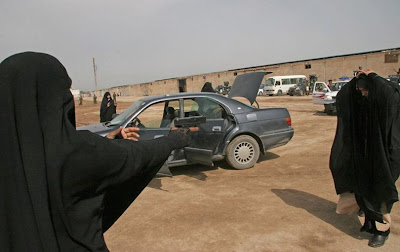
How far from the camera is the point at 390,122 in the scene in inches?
123

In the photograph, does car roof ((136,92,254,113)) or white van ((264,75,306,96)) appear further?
white van ((264,75,306,96))

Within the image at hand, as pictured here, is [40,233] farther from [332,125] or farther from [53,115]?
[332,125]

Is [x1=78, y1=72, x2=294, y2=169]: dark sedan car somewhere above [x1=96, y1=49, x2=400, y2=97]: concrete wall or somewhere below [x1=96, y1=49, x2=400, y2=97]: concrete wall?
below

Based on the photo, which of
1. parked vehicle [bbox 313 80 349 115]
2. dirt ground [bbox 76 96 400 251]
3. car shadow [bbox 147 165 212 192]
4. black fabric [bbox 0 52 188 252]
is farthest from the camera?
parked vehicle [bbox 313 80 349 115]

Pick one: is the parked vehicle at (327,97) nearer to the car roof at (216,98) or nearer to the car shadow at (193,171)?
the car roof at (216,98)

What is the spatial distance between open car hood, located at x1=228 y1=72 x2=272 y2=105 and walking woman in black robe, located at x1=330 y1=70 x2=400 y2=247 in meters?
4.00

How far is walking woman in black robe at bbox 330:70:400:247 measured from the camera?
3154mm

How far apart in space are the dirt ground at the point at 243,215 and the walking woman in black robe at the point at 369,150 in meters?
0.28

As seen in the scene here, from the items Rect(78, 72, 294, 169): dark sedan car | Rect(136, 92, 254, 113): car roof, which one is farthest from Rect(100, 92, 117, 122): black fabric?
Rect(136, 92, 254, 113): car roof

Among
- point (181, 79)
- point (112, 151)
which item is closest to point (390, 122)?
point (112, 151)

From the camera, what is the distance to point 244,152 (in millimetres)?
6230

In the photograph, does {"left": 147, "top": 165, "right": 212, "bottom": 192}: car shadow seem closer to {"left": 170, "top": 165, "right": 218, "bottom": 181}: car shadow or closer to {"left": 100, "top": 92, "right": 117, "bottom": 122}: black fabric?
{"left": 170, "top": 165, "right": 218, "bottom": 181}: car shadow

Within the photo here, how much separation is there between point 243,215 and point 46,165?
127 inches

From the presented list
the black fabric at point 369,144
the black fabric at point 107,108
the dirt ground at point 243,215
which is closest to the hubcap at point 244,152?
the dirt ground at point 243,215
